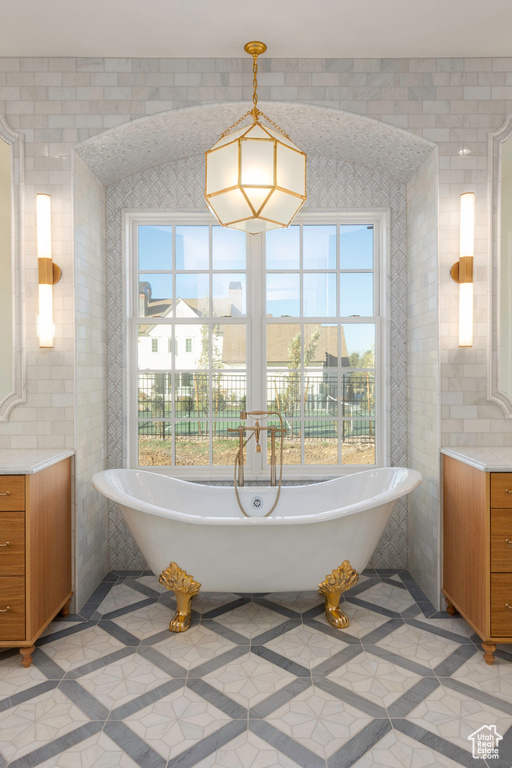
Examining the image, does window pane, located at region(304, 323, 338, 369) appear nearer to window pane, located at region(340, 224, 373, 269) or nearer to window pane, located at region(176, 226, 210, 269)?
window pane, located at region(340, 224, 373, 269)

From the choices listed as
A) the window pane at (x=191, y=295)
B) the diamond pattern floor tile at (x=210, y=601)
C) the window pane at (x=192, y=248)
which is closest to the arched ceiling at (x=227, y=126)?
the window pane at (x=192, y=248)

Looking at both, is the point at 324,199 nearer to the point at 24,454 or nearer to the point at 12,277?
the point at 12,277

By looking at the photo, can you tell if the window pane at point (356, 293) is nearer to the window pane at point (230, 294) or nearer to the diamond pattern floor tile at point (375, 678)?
the window pane at point (230, 294)

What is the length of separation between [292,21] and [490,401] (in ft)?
7.31

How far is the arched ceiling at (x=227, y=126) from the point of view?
9.70 feet

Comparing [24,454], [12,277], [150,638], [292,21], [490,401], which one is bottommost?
[150,638]

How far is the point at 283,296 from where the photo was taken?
3.67 meters

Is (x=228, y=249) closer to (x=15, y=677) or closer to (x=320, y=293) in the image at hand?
(x=320, y=293)

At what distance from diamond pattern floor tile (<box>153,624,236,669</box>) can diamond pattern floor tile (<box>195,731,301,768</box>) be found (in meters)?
0.55

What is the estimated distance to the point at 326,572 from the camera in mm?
2674

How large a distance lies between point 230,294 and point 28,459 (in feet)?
5.75

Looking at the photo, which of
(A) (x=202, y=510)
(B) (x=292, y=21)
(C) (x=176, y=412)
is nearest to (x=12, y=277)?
(C) (x=176, y=412)

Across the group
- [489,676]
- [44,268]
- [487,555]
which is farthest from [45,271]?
[489,676]

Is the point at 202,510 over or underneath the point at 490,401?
underneath
